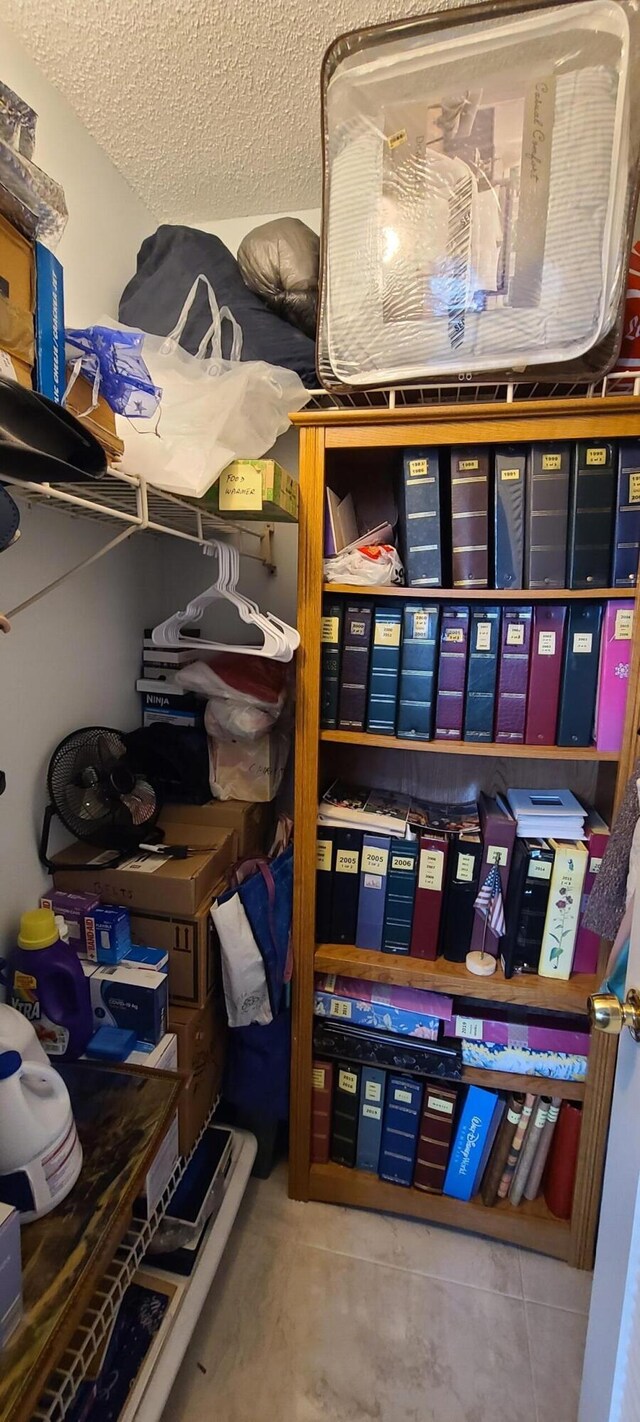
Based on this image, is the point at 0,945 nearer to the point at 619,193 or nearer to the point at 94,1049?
the point at 94,1049

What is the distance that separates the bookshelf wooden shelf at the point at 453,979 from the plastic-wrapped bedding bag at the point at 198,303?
130cm

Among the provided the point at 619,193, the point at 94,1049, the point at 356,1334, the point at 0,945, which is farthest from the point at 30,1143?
the point at 619,193

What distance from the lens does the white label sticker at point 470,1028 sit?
1297mm

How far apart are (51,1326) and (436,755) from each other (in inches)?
47.4

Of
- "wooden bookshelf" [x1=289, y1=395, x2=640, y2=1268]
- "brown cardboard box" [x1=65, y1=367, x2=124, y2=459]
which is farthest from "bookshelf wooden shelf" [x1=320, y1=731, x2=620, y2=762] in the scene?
"brown cardboard box" [x1=65, y1=367, x2=124, y2=459]

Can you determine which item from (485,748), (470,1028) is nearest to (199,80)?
(485,748)

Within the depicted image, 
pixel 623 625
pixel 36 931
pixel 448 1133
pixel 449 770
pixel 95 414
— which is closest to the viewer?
pixel 95 414

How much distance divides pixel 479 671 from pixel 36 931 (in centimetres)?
95

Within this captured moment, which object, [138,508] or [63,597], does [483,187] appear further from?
[63,597]

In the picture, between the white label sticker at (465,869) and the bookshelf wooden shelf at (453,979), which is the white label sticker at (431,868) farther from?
the bookshelf wooden shelf at (453,979)

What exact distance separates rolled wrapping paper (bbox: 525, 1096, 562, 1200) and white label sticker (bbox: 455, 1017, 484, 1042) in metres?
0.21

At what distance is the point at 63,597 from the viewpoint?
1.21 m

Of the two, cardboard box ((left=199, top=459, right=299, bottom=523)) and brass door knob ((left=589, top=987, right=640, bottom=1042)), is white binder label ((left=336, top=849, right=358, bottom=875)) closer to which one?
brass door knob ((left=589, top=987, right=640, bottom=1042))

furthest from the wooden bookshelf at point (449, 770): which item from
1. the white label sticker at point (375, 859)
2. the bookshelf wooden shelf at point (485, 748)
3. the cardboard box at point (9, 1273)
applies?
the cardboard box at point (9, 1273)
